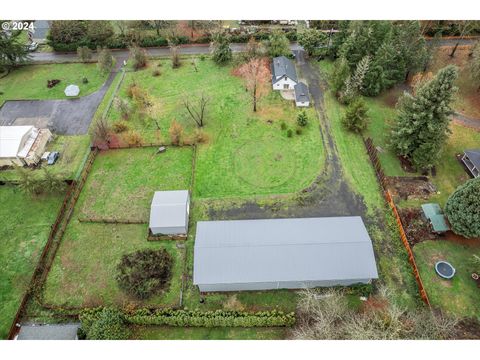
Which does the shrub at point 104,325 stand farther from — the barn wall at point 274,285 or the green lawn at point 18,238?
the green lawn at point 18,238

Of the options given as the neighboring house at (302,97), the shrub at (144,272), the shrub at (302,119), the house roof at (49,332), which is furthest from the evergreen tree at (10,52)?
the house roof at (49,332)

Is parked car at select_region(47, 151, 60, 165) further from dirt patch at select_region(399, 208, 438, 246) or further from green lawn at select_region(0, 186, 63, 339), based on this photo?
dirt patch at select_region(399, 208, 438, 246)

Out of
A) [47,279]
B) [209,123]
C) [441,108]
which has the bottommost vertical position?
[47,279]

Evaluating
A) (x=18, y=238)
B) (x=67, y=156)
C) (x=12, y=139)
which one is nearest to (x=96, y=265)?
(x=18, y=238)

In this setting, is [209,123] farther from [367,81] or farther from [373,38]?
[373,38]

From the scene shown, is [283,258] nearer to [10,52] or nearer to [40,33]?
[10,52]

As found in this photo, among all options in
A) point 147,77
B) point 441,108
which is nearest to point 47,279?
point 147,77
